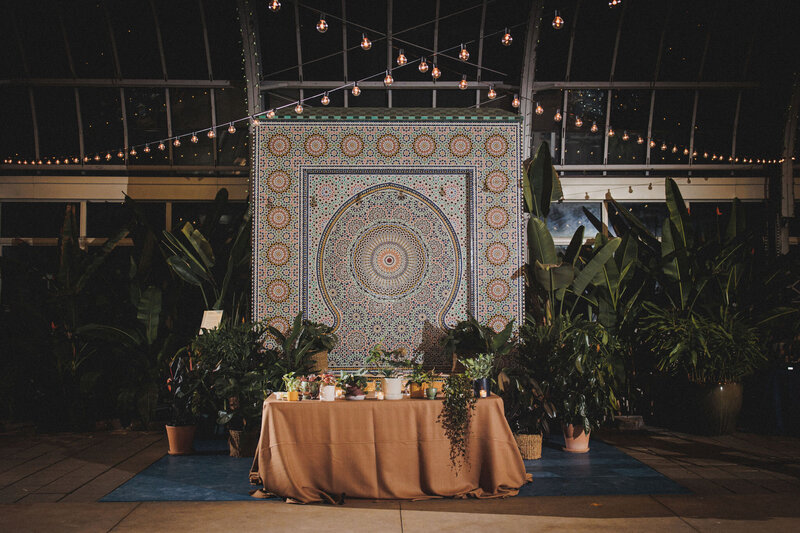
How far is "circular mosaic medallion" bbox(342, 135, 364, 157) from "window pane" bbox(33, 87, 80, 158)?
13.0 feet

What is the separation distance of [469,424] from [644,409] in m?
3.98

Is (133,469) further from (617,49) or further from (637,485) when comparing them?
(617,49)

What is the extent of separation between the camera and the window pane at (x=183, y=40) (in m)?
8.36

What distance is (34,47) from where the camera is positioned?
849cm

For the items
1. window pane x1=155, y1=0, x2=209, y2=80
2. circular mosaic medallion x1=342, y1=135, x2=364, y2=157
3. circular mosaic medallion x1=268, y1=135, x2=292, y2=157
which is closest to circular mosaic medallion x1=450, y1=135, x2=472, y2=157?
circular mosaic medallion x1=342, y1=135, x2=364, y2=157

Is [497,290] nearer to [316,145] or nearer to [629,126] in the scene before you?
[316,145]

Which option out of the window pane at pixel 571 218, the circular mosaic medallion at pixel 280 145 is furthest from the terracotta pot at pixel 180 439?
the window pane at pixel 571 218

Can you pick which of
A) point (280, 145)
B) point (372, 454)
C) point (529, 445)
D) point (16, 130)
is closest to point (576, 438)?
point (529, 445)

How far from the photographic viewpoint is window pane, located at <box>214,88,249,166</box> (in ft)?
28.2

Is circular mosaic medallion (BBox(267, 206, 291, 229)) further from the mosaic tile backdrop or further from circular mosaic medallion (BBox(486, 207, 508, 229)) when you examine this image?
circular mosaic medallion (BBox(486, 207, 508, 229))

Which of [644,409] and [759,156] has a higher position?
[759,156]

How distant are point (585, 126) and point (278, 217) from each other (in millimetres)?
4409

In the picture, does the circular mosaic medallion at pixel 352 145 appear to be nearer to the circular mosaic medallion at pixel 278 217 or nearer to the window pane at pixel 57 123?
the circular mosaic medallion at pixel 278 217

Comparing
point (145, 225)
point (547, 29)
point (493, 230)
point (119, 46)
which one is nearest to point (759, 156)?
point (547, 29)
